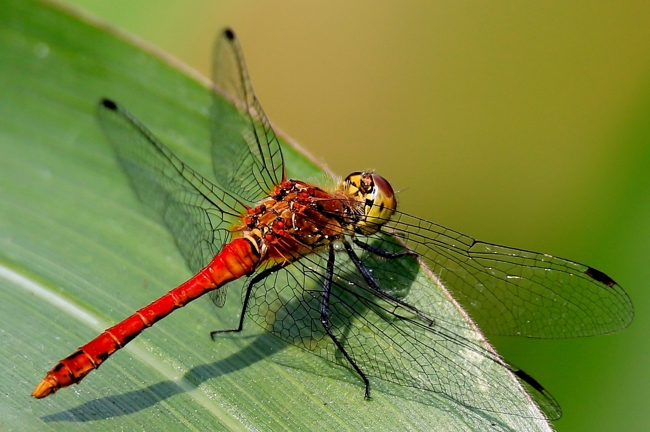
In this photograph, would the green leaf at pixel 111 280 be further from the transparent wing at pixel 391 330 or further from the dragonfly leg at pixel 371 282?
the dragonfly leg at pixel 371 282

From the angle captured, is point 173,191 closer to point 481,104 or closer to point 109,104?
point 109,104

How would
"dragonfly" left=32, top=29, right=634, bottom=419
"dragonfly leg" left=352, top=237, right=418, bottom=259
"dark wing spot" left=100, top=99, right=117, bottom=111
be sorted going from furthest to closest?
"dark wing spot" left=100, top=99, right=117, bottom=111
"dragonfly leg" left=352, top=237, right=418, bottom=259
"dragonfly" left=32, top=29, right=634, bottom=419

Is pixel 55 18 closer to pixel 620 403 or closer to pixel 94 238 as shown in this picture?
pixel 94 238

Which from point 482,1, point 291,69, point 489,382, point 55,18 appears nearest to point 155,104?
point 55,18

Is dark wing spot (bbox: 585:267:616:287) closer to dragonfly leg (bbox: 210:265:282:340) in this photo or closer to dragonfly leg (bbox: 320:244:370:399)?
dragonfly leg (bbox: 320:244:370:399)

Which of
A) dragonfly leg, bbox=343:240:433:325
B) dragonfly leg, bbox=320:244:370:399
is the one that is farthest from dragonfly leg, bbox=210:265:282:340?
dragonfly leg, bbox=343:240:433:325

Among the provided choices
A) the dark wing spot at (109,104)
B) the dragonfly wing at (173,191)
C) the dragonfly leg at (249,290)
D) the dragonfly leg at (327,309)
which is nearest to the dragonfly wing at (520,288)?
the dragonfly leg at (327,309)

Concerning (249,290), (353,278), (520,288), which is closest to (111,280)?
(249,290)
